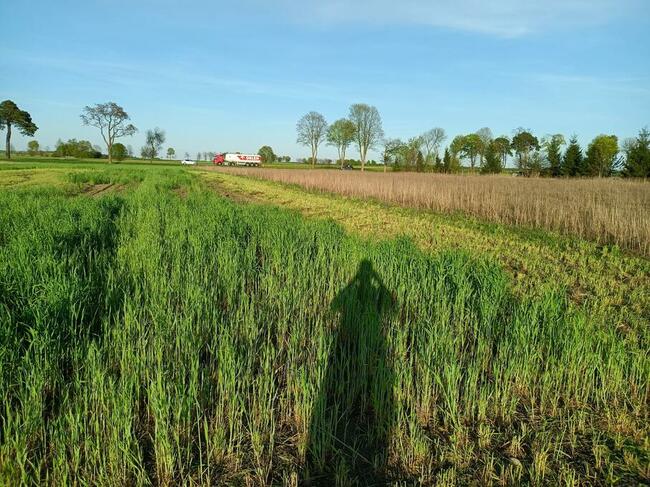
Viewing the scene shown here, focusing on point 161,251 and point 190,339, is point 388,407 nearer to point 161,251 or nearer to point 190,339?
point 190,339

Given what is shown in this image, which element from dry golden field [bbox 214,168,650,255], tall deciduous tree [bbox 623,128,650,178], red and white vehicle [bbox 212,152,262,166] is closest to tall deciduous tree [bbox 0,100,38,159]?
red and white vehicle [bbox 212,152,262,166]

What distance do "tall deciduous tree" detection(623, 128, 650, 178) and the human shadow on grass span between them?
3105 centimetres

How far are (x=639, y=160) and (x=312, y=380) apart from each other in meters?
33.1

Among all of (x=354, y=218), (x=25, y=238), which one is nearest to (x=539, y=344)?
(x=25, y=238)

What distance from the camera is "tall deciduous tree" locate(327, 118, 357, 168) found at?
70562mm

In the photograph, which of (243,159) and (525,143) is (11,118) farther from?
(525,143)

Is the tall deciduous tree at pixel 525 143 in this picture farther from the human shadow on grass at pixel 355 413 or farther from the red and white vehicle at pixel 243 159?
the human shadow on grass at pixel 355 413

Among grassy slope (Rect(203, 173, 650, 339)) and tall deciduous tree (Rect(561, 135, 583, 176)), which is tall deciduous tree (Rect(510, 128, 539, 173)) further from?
grassy slope (Rect(203, 173, 650, 339))

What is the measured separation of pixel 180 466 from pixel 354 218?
412 inches

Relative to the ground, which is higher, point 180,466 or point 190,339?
point 190,339

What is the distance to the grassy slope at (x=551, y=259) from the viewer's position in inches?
183

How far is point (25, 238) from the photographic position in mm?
4816

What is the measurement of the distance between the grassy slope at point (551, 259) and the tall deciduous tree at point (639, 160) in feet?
72.2

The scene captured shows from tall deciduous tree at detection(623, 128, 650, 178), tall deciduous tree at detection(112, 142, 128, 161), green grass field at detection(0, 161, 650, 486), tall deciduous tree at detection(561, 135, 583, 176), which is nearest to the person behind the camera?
green grass field at detection(0, 161, 650, 486)
